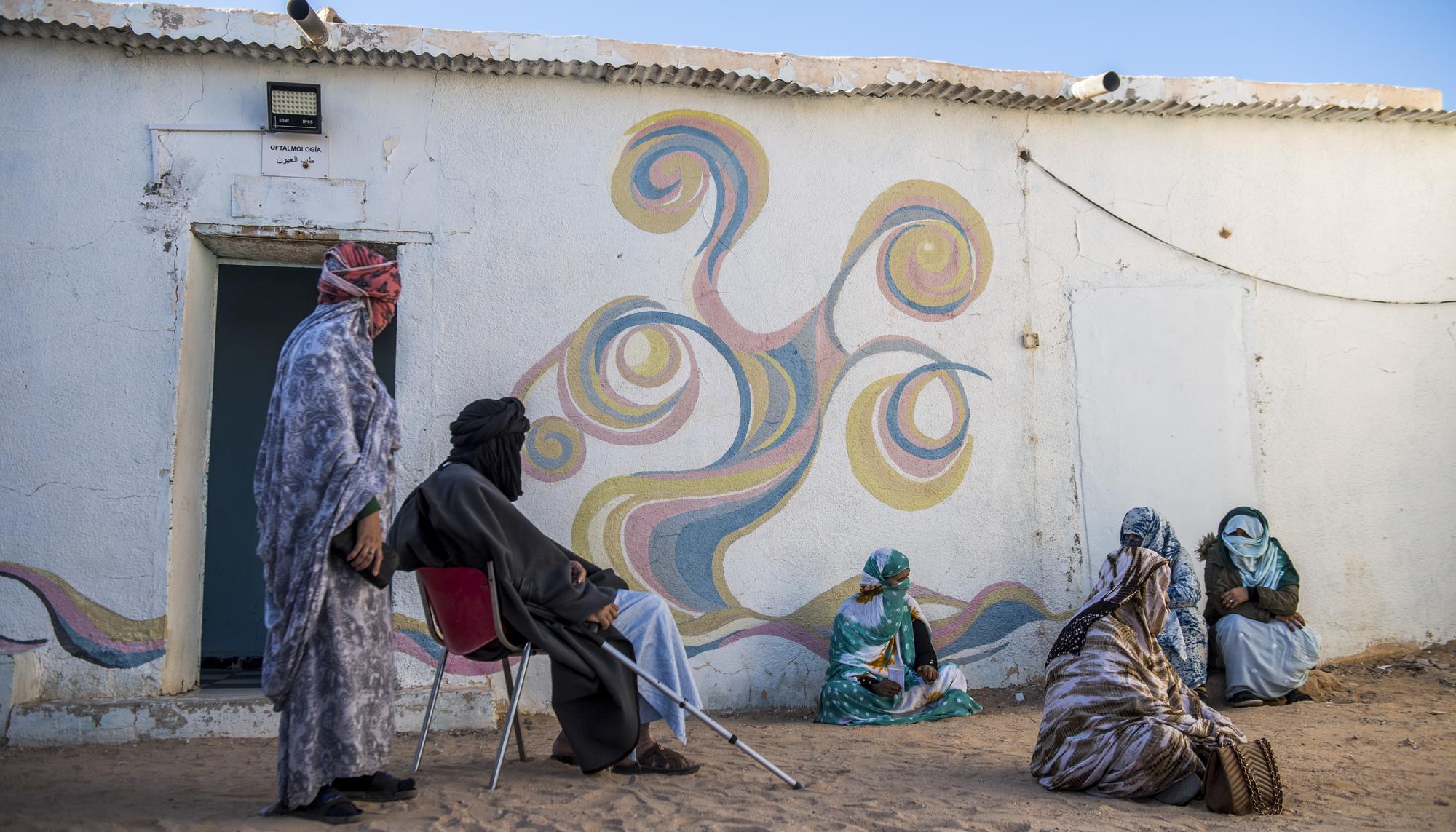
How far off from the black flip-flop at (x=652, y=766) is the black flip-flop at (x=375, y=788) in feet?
2.42

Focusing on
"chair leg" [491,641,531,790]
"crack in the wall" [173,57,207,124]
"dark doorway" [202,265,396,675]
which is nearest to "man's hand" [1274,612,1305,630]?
"chair leg" [491,641,531,790]

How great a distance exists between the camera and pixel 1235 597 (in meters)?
5.64

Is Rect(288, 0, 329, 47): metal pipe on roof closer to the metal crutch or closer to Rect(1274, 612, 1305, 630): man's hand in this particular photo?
the metal crutch

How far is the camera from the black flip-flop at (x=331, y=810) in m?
3.04

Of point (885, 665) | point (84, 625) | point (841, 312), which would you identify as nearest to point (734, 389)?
point (841, 312)

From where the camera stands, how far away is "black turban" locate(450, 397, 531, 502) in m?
3.81

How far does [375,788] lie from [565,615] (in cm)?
76

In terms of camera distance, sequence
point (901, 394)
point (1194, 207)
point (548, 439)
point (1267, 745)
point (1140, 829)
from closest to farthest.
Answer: point (1140, 829), point (1267, 745), point (548, 439), point (901, 394), point (1194, 207)

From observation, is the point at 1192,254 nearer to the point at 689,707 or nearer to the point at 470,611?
the point at 689,707

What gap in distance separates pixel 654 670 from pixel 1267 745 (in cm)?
196

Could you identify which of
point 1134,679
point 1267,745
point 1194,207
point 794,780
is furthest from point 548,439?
point 1194,207

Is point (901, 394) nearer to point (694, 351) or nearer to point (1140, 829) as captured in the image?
point (694, 351)

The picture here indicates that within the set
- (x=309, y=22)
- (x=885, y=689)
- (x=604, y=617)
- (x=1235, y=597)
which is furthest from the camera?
(x=1235, y=597)

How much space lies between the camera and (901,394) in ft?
18.5
